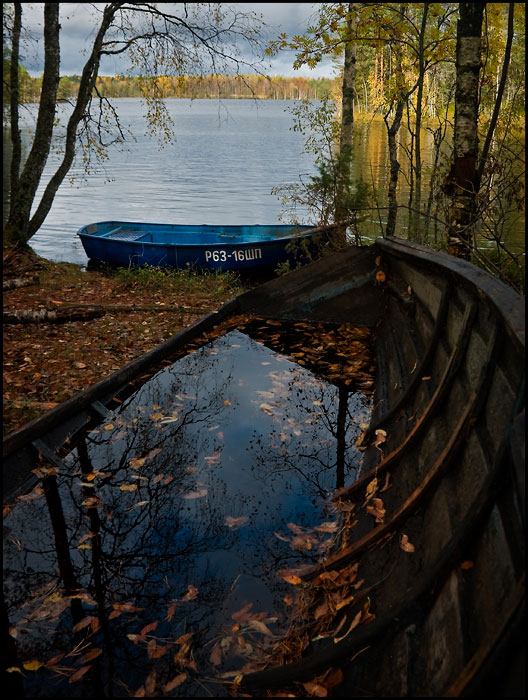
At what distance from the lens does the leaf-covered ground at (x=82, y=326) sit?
6605 mm

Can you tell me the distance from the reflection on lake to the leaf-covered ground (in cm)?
101

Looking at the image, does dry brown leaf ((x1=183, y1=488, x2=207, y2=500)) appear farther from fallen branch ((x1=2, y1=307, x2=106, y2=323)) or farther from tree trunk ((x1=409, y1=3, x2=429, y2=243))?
tree trunk ((x1=409, y1=3, x2=429, y2=243))

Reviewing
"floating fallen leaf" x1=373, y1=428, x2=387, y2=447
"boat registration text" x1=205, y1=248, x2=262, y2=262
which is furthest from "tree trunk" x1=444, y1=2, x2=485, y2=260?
"boat registration text" x1=205, y1=248, x2=262, y2=262

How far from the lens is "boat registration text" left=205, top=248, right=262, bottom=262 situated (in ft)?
47.3

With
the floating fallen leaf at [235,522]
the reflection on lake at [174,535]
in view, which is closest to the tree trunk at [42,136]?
the reflection on lake at [174,535]

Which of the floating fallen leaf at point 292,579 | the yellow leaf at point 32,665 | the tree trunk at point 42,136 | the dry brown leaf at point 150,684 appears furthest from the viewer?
the tree trunk at point 42,136

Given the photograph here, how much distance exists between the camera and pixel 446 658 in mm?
2316

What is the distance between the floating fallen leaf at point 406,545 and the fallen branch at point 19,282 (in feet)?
31.1

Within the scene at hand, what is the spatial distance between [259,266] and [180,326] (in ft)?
19.0

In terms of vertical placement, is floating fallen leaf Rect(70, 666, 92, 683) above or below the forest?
below

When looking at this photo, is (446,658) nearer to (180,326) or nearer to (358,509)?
(358,509)

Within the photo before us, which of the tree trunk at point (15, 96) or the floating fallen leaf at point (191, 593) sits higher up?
the tree trunk at point (15, 96)

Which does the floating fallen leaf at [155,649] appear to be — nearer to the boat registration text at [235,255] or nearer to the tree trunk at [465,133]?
the tree trunk at [465,133]

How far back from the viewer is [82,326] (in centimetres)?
891
